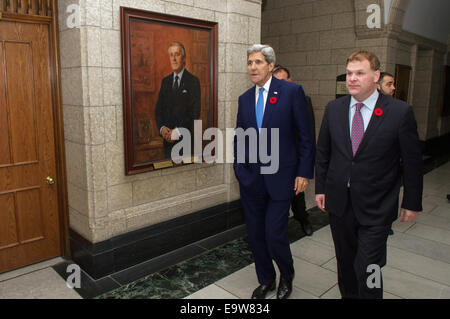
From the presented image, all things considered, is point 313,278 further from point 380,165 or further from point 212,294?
point 380,165

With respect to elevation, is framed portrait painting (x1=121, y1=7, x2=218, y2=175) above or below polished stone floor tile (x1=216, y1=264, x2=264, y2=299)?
above

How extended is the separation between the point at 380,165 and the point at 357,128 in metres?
0.28

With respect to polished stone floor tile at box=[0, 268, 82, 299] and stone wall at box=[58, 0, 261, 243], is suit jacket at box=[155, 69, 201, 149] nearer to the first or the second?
stone wall at box=[58, 0, 261, 243]

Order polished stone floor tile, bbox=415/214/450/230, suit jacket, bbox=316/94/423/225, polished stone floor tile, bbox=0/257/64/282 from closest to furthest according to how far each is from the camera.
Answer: suit jacket, bbox=316/94/423/225, polished stone floor tile, bbox=0/257/64/282, polished stone floor tile, bbox=415/214/450/230

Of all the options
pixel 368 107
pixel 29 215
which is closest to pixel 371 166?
pixel 368 107

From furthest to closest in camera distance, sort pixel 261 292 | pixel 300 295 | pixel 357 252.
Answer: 1. pixel 300 295
2. pixel 261 292
3. pixel 357 252

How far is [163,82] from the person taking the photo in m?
3.70

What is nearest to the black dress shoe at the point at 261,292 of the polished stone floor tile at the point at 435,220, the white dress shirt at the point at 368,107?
the white dress shirt at the point at 368,107

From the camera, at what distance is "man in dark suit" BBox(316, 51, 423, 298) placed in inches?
92.1

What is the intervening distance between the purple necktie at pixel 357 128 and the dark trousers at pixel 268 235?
70cm

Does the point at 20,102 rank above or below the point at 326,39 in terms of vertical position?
below

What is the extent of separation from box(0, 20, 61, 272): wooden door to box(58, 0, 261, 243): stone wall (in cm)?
21

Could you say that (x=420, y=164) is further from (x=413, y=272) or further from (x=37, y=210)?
(x=37, y=210)

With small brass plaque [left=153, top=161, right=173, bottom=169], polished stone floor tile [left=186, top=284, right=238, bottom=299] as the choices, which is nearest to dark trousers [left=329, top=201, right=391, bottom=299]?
polished stone floor tile [left=186, top=284, right=238, bottom=299]
